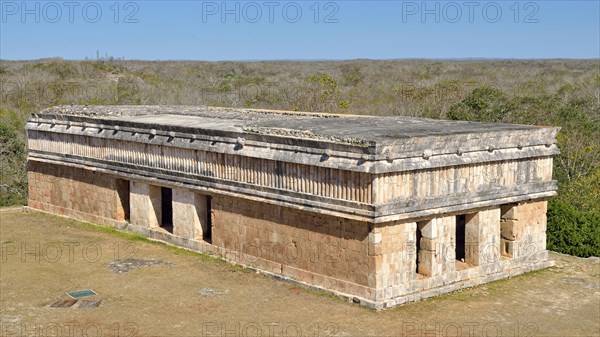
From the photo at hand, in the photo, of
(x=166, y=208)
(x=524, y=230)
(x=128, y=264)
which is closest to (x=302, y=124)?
(x=128, y=264)

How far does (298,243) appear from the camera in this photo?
14.2 m

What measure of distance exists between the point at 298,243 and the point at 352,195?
1.78 metres

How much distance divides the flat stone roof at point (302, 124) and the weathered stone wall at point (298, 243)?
1419mm

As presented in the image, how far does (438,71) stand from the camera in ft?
229

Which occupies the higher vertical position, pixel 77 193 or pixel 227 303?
pixel 77 193

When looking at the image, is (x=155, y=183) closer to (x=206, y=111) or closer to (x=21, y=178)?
(x=206, y=111)

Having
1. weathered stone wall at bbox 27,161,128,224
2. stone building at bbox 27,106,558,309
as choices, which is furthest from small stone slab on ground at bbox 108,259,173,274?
weathered stone wall at bbox 27,161,128,224

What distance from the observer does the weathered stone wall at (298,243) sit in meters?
13.1

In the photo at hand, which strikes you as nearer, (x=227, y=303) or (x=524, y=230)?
(x=227, y=303)

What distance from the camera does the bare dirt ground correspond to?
38.5 ft

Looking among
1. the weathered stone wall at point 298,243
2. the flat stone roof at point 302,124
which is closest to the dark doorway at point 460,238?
the flat stone roof at point 302,124

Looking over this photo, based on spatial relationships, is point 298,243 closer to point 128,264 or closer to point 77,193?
point 128,264

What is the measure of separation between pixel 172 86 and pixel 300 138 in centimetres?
3855

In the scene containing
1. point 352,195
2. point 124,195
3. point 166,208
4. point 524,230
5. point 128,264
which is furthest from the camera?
point 166,208
